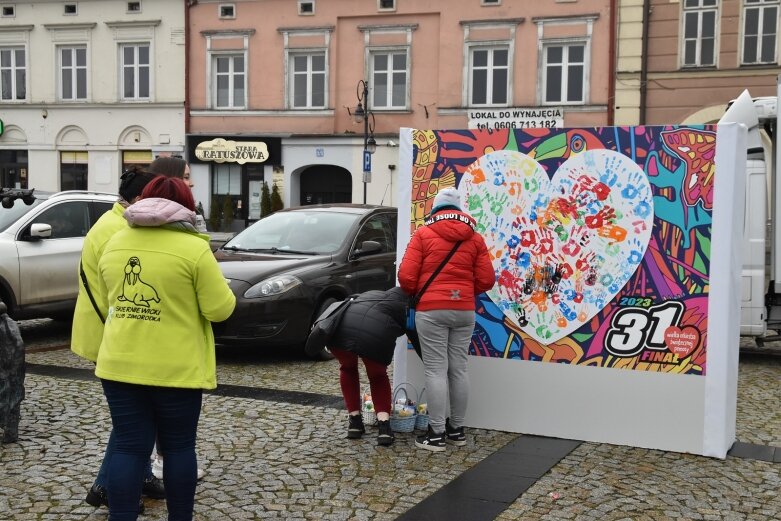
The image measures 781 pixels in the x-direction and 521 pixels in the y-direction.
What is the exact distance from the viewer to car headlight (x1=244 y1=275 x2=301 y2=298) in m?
8.50

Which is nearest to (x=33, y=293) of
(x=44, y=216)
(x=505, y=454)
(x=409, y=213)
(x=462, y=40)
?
(x=44, y=216)

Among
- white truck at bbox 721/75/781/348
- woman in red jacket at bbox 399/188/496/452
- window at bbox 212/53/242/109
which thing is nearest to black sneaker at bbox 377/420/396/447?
woman in red jacket at bbox 399/188/496/452

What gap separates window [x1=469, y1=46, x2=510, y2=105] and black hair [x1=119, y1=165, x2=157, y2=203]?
2234 cm

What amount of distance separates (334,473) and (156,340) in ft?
6.26

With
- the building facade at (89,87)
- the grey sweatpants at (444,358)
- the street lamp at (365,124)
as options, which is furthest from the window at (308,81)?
the grey sweatpants at (444,358)

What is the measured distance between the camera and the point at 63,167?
98.6 ft

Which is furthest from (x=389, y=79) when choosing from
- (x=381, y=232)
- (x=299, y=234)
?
(x=299, y=234)

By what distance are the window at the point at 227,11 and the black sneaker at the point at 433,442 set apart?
980 inches

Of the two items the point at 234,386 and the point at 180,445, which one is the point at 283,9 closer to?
the point at 234,386

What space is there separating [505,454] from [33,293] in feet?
20.7

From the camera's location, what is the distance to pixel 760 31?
2302cm

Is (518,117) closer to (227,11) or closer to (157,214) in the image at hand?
(227,11)

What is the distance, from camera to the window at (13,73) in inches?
1176

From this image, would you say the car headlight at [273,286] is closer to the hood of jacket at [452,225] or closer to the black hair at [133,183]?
the hood of jacket at [452,225]
